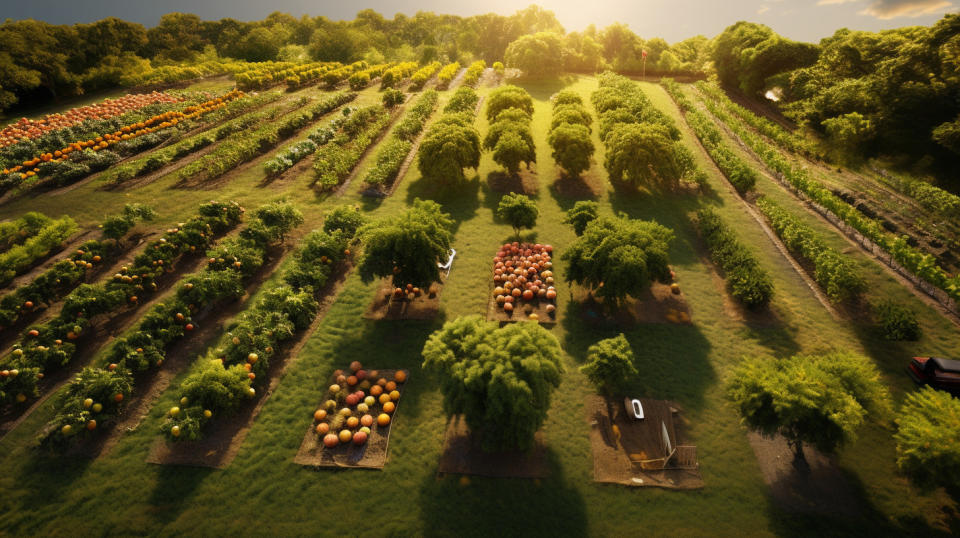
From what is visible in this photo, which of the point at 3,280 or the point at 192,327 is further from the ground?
the point at 3,280

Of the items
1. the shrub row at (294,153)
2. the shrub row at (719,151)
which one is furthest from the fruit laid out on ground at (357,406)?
the shrub row at (719,151)

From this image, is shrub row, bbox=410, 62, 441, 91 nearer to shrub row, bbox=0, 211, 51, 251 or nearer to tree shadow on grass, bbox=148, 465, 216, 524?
shrub row, bbox=0, 211, 51, 251

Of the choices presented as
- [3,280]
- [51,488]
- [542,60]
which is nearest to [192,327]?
[51,488]

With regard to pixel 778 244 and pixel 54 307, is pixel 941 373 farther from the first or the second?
pixel 54 307

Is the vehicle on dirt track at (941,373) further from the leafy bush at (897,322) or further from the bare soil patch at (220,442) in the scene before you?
the bare soil patch at (220,442)

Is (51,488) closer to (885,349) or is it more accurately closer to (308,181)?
(308,181)

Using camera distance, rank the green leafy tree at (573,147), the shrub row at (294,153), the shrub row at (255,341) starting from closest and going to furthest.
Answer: the shrub row at (255,341) → the green leafy tree at (573,147) → the shrub row at (294,153)
